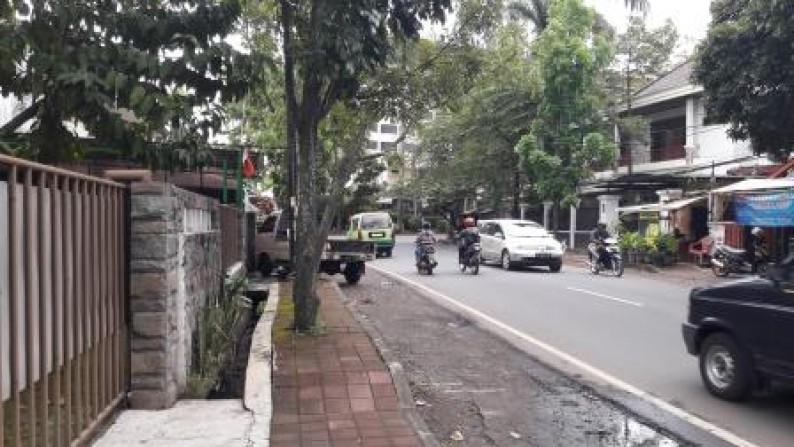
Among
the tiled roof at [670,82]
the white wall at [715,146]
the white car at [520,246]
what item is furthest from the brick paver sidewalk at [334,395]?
the tiled roof at [670,82]

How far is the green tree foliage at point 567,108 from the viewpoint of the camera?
99.9ft

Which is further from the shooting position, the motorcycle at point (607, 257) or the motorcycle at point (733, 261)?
the motorcycle at point (607, 257)

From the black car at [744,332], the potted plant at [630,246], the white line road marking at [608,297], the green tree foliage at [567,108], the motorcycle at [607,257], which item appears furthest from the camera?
the green tree foliage at [567,108]

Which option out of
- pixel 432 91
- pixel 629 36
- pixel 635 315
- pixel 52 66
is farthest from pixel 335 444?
pixel 629 36

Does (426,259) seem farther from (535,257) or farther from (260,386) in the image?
(260,386)

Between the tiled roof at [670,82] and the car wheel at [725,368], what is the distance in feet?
86.3

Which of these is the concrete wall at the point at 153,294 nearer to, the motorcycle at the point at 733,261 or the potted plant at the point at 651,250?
the motorcycle at the point at 733,261

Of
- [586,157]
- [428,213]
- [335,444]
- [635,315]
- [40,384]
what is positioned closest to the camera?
[40,384]

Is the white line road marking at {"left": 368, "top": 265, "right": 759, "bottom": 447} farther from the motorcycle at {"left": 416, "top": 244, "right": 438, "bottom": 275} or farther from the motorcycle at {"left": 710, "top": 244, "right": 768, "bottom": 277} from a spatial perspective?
the motorcycle at {"left": 710, "top": 244, "right": 768, "bottom": 277}

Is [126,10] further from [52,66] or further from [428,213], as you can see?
[428,213]

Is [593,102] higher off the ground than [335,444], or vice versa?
[593,102]

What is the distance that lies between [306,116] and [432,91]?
7.09 ft

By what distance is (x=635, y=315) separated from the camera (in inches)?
514

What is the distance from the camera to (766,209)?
2042 cm
